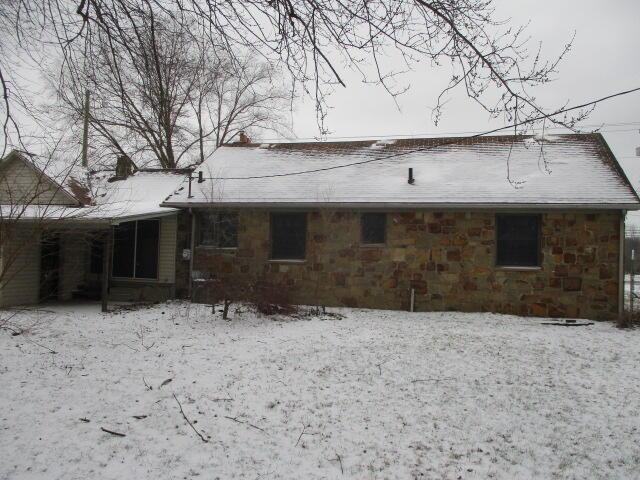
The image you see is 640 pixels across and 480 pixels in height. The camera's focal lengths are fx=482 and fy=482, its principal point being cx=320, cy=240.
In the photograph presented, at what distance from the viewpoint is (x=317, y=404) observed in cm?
575

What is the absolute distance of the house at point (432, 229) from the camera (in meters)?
11.6

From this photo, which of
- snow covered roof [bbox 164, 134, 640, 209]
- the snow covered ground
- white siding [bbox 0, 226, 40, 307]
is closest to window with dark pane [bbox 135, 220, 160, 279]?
snow covered roof [bbox 164, 134, 640, 209]

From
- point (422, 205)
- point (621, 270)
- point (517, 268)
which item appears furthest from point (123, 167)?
point (621, 270)

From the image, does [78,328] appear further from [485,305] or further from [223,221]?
[485,305]

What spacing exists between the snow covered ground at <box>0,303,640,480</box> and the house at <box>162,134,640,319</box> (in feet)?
8.55

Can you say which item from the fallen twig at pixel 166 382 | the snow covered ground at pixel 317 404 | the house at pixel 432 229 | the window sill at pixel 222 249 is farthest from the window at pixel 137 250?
the fallen twig at pixel 166 382

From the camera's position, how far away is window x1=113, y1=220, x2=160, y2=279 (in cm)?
1440

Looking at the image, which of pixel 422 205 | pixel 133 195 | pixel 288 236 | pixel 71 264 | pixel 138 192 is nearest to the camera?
pixel 422 205

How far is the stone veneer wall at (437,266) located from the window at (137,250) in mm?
1503

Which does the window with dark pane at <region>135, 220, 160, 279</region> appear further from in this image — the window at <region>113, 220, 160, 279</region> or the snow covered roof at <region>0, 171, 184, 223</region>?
the snow covered roof at <region>0, 171, 184, 223</region>

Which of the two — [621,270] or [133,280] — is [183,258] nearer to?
[133,280]

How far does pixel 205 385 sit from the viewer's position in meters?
6.25

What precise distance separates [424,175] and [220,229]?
19.9 ft

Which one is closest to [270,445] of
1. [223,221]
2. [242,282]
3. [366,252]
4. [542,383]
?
[542,383]
